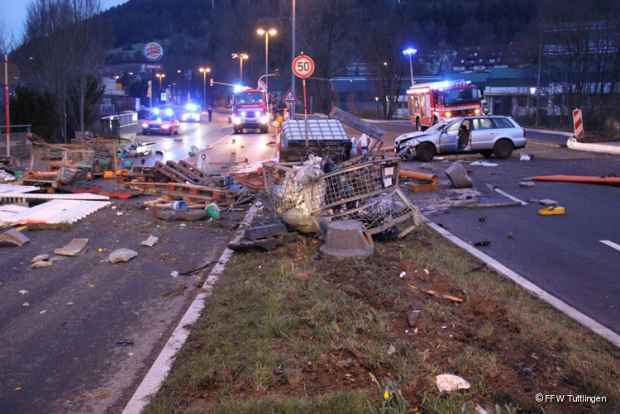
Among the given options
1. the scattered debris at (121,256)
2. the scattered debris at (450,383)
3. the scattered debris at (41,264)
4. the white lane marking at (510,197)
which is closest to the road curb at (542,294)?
the scattered debris at (450,383)

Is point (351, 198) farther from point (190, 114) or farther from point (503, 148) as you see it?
point (190, 114)

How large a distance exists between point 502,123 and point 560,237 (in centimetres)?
1394

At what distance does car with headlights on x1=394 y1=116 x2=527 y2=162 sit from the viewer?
23344 millimetres

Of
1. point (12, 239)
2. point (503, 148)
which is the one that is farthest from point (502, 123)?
point (12, 239)

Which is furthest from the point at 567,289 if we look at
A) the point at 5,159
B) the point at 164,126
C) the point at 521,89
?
the point at 521,89

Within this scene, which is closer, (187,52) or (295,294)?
(295,294)

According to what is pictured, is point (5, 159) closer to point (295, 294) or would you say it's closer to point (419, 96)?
point (295, 294)

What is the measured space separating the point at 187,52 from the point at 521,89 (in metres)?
103

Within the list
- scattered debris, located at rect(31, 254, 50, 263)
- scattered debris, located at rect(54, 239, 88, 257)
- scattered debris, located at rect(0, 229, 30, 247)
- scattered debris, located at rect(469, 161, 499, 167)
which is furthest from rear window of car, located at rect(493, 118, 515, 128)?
scattered debris, located at rect(31, 254, 50, 263)

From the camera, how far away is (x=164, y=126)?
43094mm

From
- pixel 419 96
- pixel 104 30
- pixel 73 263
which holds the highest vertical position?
pixel 104 30

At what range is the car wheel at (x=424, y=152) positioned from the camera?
76.4 ft

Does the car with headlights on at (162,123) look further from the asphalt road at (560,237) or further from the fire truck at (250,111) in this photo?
the asphalt road at (560,237)

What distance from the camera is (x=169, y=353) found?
5.71m
